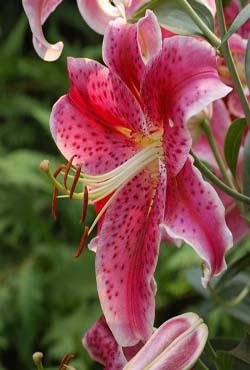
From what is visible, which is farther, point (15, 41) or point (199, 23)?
point (15, 41)

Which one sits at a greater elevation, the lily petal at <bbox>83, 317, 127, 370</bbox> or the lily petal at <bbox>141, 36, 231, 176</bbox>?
the lily petal at <bbox>141, 36, 231, 176</bbox>

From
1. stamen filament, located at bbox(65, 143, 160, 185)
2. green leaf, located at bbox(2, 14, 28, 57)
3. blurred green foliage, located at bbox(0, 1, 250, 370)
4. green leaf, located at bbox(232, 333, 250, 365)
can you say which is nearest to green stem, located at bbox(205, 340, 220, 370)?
green leaf, located at bbox(232, 333, 250, 365)

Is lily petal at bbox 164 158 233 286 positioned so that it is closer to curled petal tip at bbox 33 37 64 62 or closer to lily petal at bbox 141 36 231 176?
lily petal at bbox 141 36 231 176

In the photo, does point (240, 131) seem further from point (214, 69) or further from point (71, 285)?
point (71, 285)

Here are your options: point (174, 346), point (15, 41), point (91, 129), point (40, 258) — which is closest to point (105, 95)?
point (91, 129)

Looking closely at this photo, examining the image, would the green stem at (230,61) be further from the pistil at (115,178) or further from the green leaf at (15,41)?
the green leaf at (15,41)

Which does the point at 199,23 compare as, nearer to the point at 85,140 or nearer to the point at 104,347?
the point at 85,140

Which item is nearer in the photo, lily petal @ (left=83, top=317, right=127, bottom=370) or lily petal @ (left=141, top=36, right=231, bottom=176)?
lily petal @ (left=141, top=36, right=231, bottom=176)

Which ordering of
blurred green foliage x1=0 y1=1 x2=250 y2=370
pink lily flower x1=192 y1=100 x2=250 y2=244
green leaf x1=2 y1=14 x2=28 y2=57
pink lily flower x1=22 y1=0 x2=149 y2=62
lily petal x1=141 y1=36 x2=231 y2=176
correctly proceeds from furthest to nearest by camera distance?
green leaf x1=2 y1=14 x2=28 y2=57
blurred green foliage x1=0 y1=1 x2=250 y2=370
pink lily flower x1=192 y1=100 x2=250 y2=244
pink lily flower x1=22 y1=0 x2=149 y2=62
lily petal x1=141 y1=36 x2=231 y2=176
